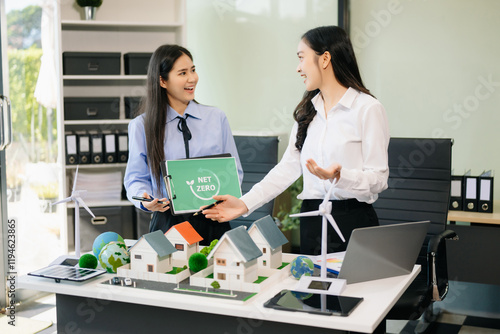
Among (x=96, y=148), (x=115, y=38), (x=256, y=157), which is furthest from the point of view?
(x=115, y=38)

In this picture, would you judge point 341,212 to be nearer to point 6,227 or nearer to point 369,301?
point 369,301

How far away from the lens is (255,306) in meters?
1.66

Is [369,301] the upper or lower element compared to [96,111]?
lower

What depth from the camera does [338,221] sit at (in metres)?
2.24

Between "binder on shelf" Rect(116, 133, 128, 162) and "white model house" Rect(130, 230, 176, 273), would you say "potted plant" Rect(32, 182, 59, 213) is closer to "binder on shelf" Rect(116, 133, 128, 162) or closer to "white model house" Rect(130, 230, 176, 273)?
"binder on shelf" Rect(116, 133, 128, 162)

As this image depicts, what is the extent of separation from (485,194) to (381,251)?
1.97 metres

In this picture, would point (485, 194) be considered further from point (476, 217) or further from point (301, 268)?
point (301, 268)

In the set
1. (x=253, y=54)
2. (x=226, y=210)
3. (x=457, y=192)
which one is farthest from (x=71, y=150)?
(x=457, y=192)

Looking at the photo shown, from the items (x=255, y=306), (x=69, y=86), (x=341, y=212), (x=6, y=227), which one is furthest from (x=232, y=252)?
(x=69, y=86)

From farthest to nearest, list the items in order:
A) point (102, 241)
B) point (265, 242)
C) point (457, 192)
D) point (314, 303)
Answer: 1. point (457, 192)
2. point (102, 241)
3. point (265, 242)
4. point (314, 303)

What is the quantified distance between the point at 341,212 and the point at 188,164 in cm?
60

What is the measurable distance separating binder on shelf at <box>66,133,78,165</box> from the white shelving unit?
0.07 metres

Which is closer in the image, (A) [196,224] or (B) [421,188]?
(A) [196,224]

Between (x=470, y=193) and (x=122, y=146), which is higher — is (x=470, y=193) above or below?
below
